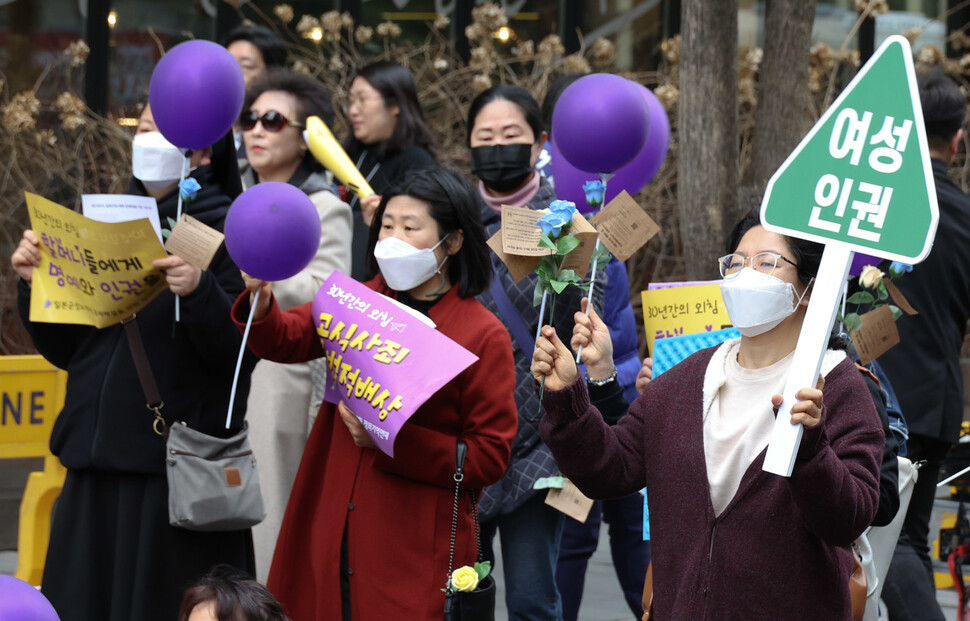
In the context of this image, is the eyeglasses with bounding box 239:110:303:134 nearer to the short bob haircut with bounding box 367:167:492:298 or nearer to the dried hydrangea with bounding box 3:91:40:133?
the short bob haircut with bounding box 367:167:492:298

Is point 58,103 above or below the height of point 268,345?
below

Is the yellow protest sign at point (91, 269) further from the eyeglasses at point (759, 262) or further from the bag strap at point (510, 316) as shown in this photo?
the eyeglasses at point (759, 262)

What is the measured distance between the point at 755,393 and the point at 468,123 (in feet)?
7.87

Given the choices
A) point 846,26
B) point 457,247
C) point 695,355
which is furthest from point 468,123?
point 846,26

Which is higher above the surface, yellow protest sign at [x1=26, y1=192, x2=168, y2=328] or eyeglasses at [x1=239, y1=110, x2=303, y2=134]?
eyeglasses at [x1=239, y1=110, x2=303, y2=134]

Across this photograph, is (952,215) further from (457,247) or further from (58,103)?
(58,103)

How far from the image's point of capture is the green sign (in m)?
2.56

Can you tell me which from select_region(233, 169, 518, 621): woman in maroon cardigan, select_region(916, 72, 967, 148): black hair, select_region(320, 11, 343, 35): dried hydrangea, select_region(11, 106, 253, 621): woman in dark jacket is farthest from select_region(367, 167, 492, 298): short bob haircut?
select_region(320, 11, 343, 35): dried hydrangea

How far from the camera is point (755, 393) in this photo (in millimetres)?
2768

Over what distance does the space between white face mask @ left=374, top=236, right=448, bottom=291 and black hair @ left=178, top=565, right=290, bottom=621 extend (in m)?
1.04

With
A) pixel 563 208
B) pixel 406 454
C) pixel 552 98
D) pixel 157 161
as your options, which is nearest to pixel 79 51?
pixel 552 98

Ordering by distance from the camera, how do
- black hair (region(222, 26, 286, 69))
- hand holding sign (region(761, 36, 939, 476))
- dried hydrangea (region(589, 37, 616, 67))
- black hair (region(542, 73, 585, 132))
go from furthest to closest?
dried hydrangea (region(589, 37, 616, 67))
black hair (region(222, 26, 286, 69))
black hair (region(542, 73, 585, 132))
hand holding sign (region(761, 36, 939, 476))

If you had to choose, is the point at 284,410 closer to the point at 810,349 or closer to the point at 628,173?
the point at 628,173

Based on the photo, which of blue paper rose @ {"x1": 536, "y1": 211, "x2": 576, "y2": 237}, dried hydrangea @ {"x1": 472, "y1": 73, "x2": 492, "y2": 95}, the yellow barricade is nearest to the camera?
blue paper rose @ {"x1": 536, "y1": 211, "x2": 576, "y2": 237}
